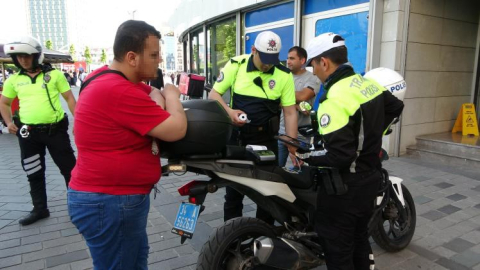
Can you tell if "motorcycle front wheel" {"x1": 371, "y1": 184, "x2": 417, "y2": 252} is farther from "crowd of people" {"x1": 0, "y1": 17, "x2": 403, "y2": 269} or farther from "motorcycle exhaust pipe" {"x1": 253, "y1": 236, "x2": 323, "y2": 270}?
"motorcycle exhaust pipe" {"x1": 253, "y1": 236, "x2": 323, "y2": 270}

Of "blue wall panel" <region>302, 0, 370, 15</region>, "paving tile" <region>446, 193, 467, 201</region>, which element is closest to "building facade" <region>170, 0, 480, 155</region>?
"blue wall panel" <region>302, 0, 370, 15</region>

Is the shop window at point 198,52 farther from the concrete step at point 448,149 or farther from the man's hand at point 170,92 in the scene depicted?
the man's hand at point 170,92

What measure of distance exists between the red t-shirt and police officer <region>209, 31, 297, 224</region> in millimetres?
1495

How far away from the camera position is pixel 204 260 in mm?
2115

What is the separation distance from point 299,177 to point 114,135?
1.36m

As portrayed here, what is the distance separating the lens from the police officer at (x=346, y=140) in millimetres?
2015

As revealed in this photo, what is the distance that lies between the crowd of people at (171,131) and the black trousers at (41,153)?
1.79 meters

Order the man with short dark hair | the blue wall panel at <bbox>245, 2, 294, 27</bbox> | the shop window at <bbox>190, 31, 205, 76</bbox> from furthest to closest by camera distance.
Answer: the shop window at <bbox>190, 31, 205, 76</bbox> < the blue wall panel at <bbox>245, 2, 294, 27</bbox> < the man with short dark hair

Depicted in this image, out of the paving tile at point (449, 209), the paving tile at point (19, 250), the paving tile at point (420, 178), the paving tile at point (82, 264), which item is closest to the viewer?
the paving tile at point (82, 264)

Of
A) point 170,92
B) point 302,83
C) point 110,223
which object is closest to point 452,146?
point 302,83

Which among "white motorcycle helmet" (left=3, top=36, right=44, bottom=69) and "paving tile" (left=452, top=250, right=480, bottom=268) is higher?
"white motorcycle helmet" (left=3, top=36, right=44, bottom=69)

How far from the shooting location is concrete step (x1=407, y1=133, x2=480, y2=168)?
5789mm

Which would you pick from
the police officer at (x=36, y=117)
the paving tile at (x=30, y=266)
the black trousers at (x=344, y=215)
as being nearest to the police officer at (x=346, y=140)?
the black trousers at (x=344, y=215)

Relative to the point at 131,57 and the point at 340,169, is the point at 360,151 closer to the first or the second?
the point at 340,169
